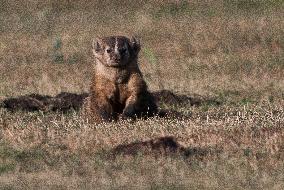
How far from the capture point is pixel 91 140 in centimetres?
1279

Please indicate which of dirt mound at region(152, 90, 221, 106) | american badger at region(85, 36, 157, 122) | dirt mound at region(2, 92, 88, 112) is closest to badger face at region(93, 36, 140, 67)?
american badger at region(85, 36, 157, 122)

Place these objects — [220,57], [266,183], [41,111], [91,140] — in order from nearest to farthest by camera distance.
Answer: [266,183]
[91,140]
[41,111]
[220,57]

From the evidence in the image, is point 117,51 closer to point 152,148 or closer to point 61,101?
point 152,148

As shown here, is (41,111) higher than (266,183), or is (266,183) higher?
(266,183)

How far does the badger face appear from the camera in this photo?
15036 millimetres

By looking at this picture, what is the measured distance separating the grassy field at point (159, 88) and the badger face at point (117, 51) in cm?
85

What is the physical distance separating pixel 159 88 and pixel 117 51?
6.80 metres

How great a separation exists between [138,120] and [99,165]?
2.89 meters

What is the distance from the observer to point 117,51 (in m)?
15.0

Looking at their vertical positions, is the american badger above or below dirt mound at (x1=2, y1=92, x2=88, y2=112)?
above

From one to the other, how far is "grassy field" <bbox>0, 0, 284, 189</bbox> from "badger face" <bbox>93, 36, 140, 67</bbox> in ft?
2.80

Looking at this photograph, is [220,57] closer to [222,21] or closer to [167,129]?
[222,21]

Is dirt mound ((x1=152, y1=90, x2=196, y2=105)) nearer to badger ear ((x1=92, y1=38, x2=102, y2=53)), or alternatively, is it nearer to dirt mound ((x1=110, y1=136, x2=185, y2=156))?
badger ear ((x1=92, y1=38, x2=102, y2=53))

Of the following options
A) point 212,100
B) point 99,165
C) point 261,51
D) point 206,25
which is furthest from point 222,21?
point 99,165
